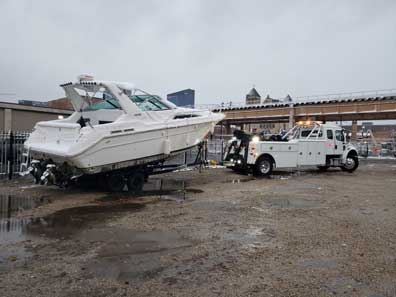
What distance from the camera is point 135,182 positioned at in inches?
408

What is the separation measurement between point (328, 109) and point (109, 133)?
1897 inches

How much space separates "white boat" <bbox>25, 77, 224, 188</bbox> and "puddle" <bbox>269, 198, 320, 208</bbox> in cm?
329

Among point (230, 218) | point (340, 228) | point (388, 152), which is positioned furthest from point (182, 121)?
point (388, 152)

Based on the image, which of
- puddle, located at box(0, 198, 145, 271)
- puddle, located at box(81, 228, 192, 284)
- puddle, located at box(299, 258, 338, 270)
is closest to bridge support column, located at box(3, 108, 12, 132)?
puddle, located at box(0, 198, 145, 271)

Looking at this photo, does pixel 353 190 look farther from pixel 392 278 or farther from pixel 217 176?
pixel 392 278

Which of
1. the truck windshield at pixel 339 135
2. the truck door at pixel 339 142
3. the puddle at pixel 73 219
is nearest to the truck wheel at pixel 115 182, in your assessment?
the puddle at pixel 73 219

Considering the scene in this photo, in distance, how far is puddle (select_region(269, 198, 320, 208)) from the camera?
8.70 m

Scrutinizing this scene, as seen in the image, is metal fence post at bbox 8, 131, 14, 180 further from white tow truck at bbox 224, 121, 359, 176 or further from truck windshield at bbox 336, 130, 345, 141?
truck windshield at bbox 336, 130, 345, 141

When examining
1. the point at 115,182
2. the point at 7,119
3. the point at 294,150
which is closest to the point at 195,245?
the point at 115,182

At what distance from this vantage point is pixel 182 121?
35.2 feet

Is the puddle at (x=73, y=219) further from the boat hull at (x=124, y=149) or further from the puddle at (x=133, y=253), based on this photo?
the boat hull at (x=124, y=149)

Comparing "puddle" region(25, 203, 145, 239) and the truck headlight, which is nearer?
"puddle" region(25, 203, 145, 239)

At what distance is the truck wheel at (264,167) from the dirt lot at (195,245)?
5.45 m

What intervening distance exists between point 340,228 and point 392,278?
237cm
